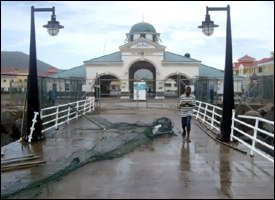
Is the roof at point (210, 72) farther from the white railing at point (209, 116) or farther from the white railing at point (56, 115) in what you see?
the white railing at point (56, 115)

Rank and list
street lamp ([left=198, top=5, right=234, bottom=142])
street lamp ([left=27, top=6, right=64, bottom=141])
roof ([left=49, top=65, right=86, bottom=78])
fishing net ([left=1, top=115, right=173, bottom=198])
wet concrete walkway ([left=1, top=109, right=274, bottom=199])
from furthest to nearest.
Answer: roof ([left=49, top=65, right=86, bottom=78])
street lamp ([left=27, top=6, right=64, bottom=141])
street lamp ([left=198, top=5, right=234, bottom=142])
fishing net ([left=1, top=115, right=173, bottom=198])
wet concrete walkway ([left=1, top=109, right=274, bottom=199])

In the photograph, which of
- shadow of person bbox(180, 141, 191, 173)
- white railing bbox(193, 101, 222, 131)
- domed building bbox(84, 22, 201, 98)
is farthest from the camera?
domed building bbox(84, 22, 201, 98)

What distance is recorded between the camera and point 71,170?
845 centimetres

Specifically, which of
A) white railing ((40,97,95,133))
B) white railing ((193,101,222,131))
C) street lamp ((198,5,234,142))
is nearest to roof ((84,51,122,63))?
white railing ((40,97,95,133))

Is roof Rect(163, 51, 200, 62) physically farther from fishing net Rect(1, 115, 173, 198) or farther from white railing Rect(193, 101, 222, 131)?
fishing net Rect(1, 115, 173, 198)

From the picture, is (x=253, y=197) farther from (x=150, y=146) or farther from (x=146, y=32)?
(x=146, y=32)

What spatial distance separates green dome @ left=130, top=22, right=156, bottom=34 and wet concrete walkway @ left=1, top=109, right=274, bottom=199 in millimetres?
52553

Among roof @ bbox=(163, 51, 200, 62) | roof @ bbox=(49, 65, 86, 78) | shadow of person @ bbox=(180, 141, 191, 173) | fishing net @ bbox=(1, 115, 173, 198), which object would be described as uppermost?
roof @ bbox=(163, 51, 200, 62)

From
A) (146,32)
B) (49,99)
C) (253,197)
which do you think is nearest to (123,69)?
(146,32)

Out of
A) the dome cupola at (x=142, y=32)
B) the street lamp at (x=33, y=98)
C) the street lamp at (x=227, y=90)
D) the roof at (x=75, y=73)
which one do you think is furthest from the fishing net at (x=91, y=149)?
the dome cupola at (x=142, y=32)

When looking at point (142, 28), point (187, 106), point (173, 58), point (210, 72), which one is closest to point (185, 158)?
point (187, 106)

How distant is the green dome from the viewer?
209ft

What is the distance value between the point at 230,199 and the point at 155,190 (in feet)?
4.02

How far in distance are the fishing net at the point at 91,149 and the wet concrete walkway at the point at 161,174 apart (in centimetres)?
12
